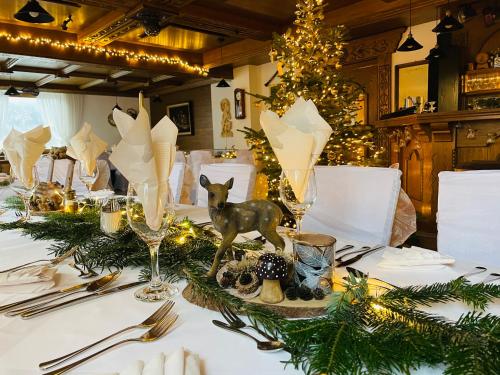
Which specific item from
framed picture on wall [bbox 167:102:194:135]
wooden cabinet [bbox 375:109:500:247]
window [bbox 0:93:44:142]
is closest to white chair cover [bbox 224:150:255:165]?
wooden cabinet [bbox 375:109:500:247]

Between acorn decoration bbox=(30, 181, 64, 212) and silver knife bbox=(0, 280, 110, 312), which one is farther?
acorn decoration bbox=(30, 181, 64, 212)

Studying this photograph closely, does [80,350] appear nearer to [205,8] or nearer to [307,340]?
[307,340]

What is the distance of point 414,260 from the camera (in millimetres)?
966

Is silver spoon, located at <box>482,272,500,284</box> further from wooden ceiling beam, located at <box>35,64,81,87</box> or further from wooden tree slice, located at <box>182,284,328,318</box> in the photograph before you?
wooden ceiling beam, located at <box>35,64,81,87</box>

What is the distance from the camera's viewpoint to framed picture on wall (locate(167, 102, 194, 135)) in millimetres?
10211

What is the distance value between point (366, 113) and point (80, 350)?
6.07m

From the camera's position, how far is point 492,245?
3.89ft

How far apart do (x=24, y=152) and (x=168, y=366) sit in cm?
145

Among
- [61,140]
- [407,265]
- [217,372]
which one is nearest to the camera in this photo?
Answer: [217,372]

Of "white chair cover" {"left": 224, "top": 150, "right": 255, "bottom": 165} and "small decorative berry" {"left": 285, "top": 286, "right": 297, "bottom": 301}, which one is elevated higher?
"white chair cover" {"left": 224, "top": 150, "right": 255, "bottom": 165}

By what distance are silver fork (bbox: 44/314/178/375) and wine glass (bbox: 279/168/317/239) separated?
0.44 m

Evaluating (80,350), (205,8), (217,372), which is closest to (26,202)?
(80,350)

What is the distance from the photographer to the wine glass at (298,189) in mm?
1020

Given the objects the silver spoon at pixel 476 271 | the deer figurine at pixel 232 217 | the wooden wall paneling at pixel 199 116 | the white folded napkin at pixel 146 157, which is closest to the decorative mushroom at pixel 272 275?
the deer figurine at pixel 232 217
